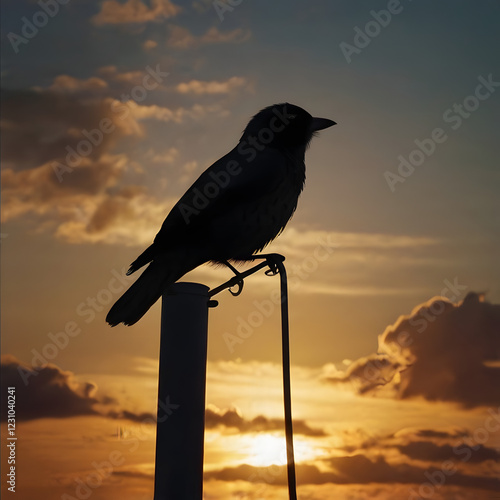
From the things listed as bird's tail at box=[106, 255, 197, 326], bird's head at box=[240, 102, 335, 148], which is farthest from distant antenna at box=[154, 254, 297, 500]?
bird's head at box=[240, 102, 335, 148]

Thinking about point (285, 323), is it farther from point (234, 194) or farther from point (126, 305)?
point (234, 194)

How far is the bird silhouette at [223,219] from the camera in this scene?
4090mm

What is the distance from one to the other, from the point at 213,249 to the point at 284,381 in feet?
6.45

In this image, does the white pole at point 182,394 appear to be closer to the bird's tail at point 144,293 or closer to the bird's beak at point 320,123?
the bird's tail at point 144,293

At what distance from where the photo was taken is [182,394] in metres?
2.79

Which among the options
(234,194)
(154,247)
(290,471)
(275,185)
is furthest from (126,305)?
(290,471)

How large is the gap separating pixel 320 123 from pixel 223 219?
1.34 meters

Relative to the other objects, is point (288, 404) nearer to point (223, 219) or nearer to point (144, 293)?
point (144, 293)

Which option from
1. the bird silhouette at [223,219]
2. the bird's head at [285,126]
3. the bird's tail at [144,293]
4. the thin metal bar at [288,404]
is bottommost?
the thin metal bar at [288,404]

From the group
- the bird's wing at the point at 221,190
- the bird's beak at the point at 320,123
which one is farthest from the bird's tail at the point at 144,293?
the bird's beak at the point at 320,123

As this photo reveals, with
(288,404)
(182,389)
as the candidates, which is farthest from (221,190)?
(288,404)

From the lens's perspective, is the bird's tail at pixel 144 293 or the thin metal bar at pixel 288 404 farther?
the bird's tail at pixel 144 293

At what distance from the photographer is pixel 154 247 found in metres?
4.23

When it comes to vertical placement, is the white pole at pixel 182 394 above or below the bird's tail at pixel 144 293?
below
